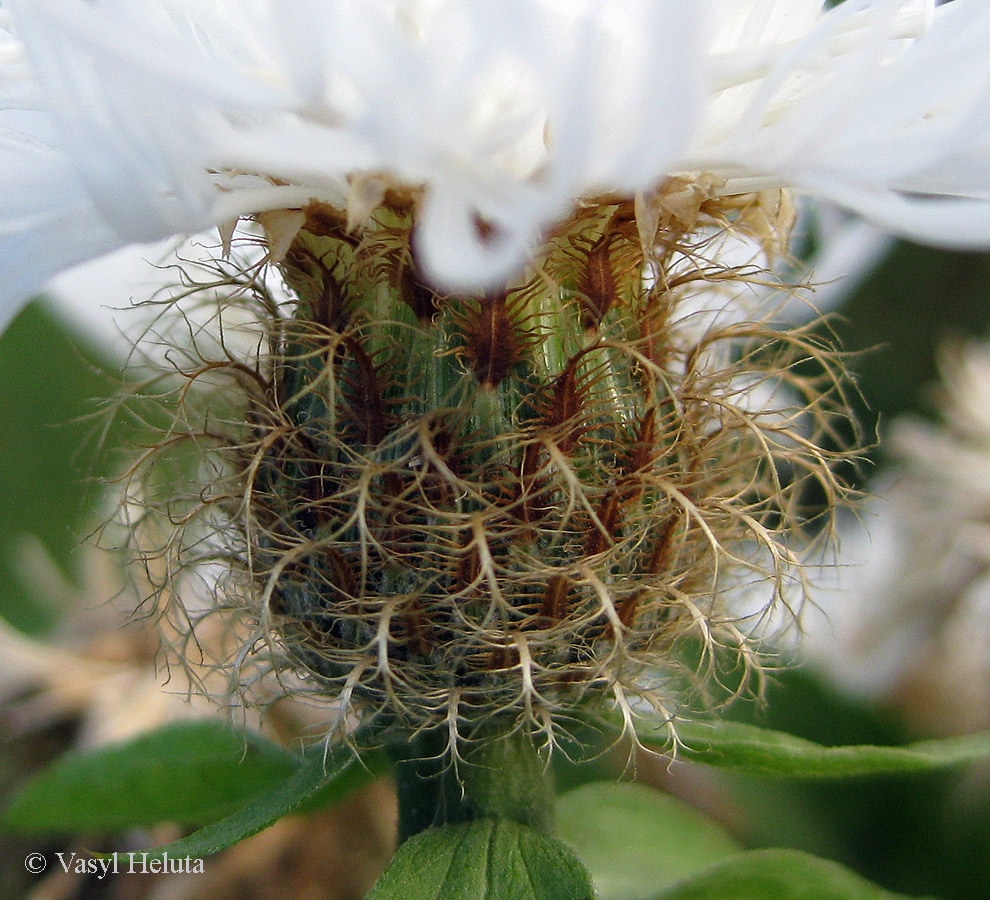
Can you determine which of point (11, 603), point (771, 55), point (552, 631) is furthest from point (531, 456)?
point (11, 603)

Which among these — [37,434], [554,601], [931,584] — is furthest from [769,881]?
[37,434]

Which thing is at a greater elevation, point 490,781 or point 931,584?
point 490,781

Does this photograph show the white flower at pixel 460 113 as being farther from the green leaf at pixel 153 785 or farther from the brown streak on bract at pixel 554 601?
the green leaf at pixel 153 785

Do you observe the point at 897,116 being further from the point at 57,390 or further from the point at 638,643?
the point at 57,390

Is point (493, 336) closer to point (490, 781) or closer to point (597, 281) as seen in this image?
point (597, 281)

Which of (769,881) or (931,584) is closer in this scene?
(769,881)

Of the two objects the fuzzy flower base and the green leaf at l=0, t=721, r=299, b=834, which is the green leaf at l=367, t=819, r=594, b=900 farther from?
the green leaf at l=0, t=721, r=299, b=834

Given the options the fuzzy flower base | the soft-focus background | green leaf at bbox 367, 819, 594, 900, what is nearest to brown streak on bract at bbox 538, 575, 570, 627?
the fuzzy flower base
